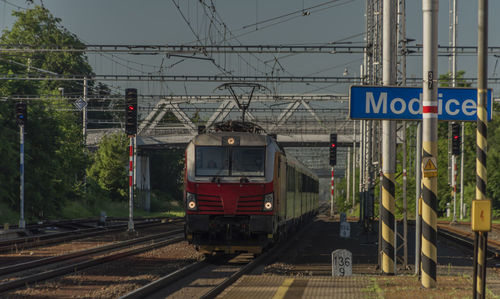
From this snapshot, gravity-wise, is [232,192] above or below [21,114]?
below

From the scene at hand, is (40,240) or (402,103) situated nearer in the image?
(402,103)

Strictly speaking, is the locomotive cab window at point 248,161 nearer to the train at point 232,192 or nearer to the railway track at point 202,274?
the train at point 232,192

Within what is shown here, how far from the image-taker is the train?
712 inches

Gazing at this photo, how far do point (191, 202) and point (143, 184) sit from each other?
52291mm

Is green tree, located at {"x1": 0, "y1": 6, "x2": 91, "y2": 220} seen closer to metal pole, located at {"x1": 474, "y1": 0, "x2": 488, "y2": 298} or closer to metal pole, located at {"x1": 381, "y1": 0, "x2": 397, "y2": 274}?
metal pole, located at {"x1": 381, "y1": 0, "x2": 397, "y2": 274}

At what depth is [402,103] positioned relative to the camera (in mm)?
13953

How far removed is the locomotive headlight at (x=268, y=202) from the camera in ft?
59.7

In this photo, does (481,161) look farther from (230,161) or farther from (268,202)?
(230,161)

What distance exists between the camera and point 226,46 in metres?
34.6

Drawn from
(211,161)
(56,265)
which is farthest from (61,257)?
(211,161)

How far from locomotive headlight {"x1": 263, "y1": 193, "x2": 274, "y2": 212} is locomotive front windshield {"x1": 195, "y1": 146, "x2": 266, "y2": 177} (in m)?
0.58

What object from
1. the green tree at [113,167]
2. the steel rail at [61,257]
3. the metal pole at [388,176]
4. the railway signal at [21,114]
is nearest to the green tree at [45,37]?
the green tree at [113,167]

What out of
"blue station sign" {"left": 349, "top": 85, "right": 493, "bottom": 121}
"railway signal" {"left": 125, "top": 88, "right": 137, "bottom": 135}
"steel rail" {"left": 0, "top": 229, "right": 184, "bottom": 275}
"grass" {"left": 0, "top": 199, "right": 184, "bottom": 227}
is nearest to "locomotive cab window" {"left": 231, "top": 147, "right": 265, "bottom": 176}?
"steel rail" {"left": 0, "top": 229, "right": 184, "bottom": 275}

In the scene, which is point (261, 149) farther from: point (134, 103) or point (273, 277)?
point (134, 103)
